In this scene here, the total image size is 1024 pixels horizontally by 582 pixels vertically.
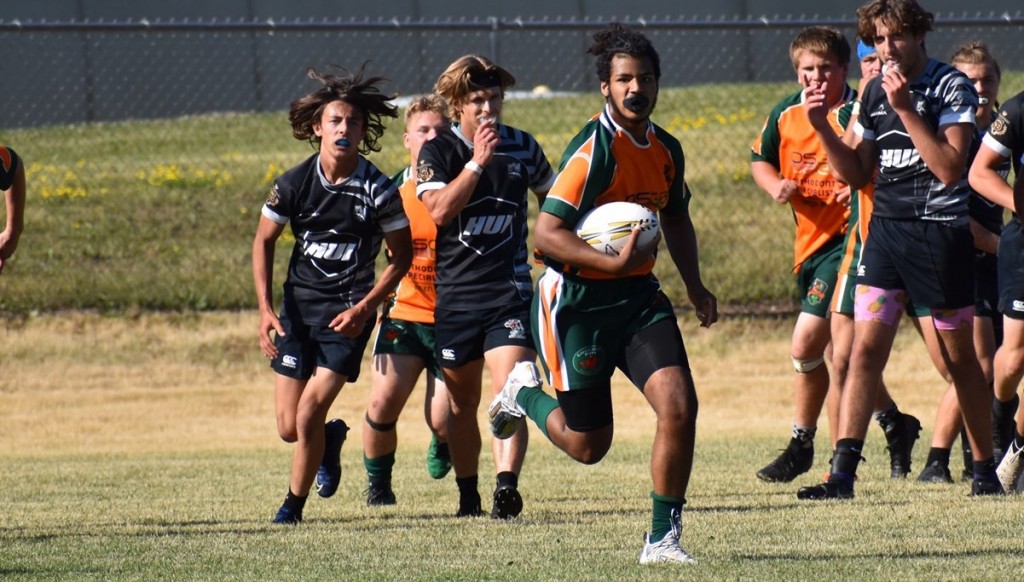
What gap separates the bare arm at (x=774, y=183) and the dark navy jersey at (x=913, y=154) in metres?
1.14

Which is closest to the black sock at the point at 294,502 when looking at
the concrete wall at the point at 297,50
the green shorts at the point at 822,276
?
the green shorts at the point at 822,276

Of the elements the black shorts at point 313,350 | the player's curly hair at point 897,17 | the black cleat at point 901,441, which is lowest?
the black cleat at point 901,441

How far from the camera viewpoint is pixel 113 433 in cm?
1252

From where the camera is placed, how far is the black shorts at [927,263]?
22.6ft

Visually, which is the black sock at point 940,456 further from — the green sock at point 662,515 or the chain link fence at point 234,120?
the chain link fence at point 234,120

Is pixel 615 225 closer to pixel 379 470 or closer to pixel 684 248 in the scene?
pixel 684 248

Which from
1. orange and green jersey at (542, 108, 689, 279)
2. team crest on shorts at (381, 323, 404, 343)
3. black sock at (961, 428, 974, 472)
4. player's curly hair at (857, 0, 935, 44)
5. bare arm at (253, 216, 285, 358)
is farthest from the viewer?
black sock at (961, 428, 974, 472)

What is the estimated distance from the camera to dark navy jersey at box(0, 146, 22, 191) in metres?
6.95

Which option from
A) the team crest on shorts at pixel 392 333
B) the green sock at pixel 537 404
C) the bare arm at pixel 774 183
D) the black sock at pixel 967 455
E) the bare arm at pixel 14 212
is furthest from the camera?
the bare arm at pixel 774 183

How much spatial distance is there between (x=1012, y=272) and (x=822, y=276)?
4.14 ft

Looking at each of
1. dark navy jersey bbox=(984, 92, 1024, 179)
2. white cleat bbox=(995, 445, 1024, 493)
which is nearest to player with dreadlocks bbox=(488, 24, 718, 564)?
dark navy jersey bbox=(984, 92, 1024, 179)

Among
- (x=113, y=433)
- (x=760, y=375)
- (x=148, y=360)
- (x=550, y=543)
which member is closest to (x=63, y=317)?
(x=148, y=360)

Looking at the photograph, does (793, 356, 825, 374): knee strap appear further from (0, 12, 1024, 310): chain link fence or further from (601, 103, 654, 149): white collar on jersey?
(0, 12, 1024, 310): chain link fence

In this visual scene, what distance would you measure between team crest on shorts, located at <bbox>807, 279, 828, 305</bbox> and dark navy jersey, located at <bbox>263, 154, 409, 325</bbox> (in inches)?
102
